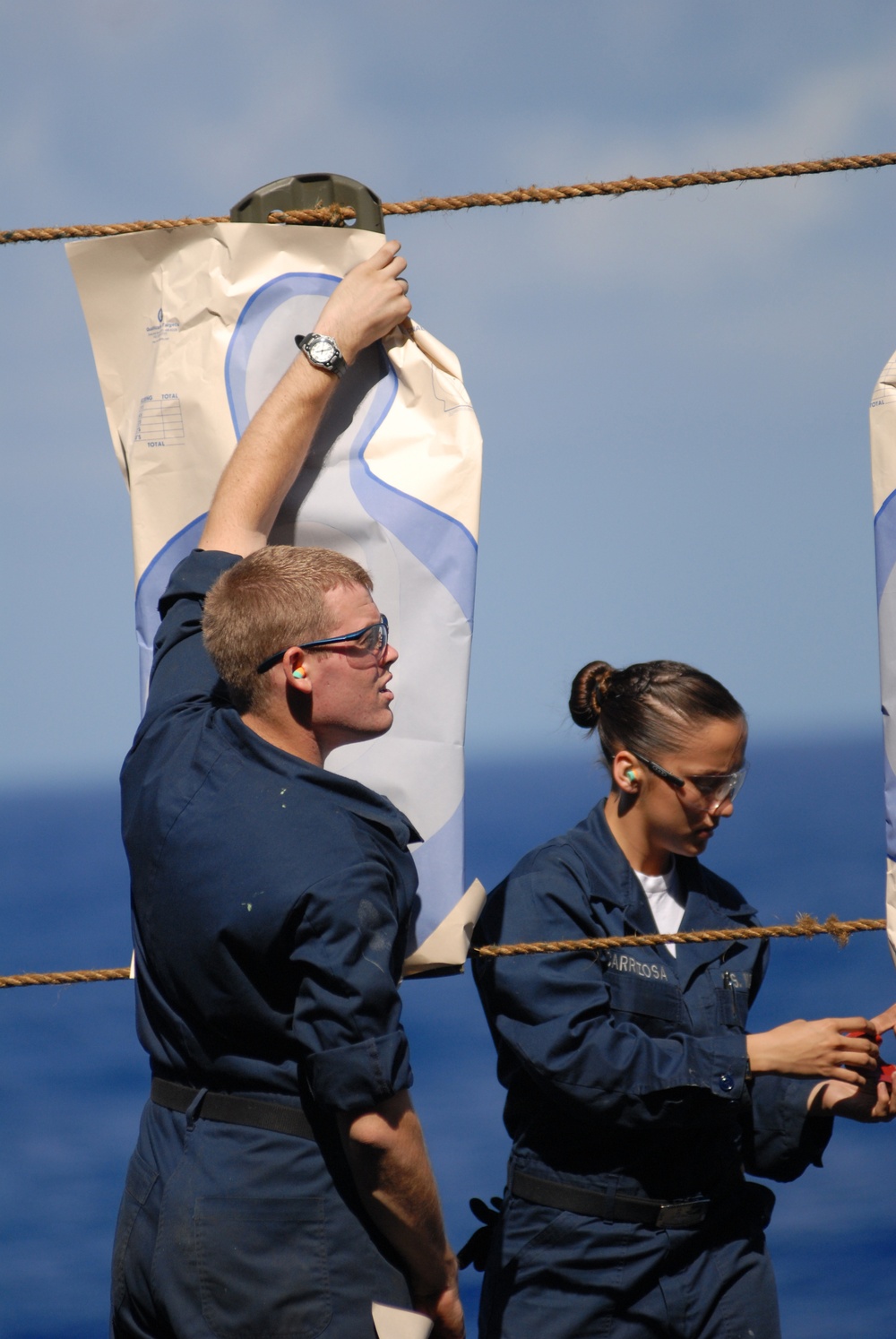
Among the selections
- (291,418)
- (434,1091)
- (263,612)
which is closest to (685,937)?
(263,612)

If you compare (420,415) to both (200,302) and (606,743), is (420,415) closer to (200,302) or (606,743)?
(200,302)

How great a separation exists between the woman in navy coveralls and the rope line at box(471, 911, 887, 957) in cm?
1

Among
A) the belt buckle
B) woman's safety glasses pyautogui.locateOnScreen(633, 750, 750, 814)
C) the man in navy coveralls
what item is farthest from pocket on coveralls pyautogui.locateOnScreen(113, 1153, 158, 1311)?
woman's safety glasses pyautogui.locateOnScreen(633, 750, 750, 814)

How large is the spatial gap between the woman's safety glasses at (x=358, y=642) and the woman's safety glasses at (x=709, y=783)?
0.44 meters

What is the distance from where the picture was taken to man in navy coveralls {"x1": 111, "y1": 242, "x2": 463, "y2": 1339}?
1.27 metres

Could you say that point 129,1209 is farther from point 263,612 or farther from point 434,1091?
point 434,1091

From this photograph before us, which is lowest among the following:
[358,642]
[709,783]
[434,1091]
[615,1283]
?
[434,1091]

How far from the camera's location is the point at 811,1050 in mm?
1578

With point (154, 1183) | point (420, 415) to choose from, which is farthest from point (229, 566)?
point (154, 1183)

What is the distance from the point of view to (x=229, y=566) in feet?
5.26

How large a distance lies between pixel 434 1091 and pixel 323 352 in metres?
12.7

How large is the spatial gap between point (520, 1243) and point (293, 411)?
1.07 meters

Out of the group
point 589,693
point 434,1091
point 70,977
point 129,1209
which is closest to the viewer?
point 129,1209

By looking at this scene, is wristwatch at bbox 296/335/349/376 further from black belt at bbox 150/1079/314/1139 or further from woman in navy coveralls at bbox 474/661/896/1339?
black belt at bbox 150/1079/314/1139
